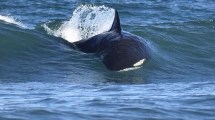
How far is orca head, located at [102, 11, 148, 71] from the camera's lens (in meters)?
14.9

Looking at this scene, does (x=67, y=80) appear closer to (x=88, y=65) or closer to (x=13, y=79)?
(x=13, y=79)

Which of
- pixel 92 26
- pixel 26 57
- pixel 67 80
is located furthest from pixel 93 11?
pixel 67 80

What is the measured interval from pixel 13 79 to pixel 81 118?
17.0 feet

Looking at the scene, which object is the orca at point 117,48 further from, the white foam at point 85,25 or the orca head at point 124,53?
the white foam at point 85,25

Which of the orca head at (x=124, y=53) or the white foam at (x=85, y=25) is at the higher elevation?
the orca head at (x=124, y=53)

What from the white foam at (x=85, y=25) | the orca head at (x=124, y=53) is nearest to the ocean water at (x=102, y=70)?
the white foam at (x=85, y=25)

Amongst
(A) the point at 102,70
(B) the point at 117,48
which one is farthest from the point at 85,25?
(A) the point at 102,70

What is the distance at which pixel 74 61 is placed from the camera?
53.1ft

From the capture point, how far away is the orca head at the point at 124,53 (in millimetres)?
14859

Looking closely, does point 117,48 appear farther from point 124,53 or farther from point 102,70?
point 102,70

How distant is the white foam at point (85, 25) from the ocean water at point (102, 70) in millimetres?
31

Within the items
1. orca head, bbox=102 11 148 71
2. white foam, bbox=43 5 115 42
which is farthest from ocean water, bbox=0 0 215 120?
orca head, bbox=102 11 148 71

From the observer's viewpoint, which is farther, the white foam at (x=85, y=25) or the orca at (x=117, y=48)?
the white foam at (x=85, y=25)

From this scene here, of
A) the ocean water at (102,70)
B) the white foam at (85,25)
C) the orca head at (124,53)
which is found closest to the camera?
the ocean water at (102,70)
